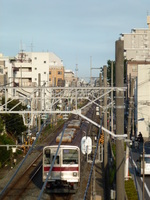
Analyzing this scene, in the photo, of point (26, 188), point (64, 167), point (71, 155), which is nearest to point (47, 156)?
point (64, 167)

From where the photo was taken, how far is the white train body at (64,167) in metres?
13.7

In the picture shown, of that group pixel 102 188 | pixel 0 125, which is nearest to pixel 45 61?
pixel 0 125

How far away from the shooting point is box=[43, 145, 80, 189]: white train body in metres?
13.7

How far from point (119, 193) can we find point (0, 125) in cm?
1475

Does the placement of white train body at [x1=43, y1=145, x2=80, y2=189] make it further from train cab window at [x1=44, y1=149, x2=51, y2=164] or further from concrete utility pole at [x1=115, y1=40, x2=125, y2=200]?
concrete utility pole at [x1=115, y1=40, x2=125, y2=200]

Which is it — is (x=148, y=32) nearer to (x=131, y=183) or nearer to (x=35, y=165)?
(x=35, y=165)

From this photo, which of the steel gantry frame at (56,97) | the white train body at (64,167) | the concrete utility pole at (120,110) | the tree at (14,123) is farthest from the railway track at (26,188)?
the concrete utility pole at (120,110)

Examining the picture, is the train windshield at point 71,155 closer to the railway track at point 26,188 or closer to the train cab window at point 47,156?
the train cab window at point 47,156

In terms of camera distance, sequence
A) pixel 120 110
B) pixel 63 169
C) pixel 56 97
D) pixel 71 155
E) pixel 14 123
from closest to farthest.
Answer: pixel 120 110 < pixel 63 169 < pixel 71 155 < pixel 56 97 < pixel 14 123

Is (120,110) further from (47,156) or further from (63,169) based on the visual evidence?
(47,156)

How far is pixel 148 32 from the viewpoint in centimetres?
6625

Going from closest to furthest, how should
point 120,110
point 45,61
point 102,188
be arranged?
point 120,110 → point 102,188 → point 45,61

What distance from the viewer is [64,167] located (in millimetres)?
13766

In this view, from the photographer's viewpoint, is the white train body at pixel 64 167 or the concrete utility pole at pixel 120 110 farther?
the white train body at pixel 64 167
